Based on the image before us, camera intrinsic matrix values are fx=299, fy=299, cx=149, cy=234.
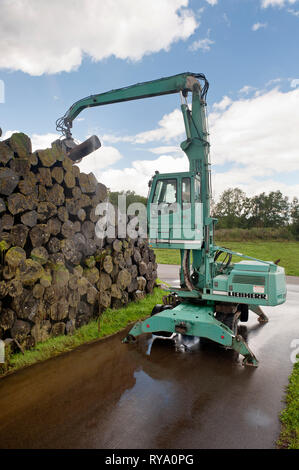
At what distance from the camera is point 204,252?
6.39 meters

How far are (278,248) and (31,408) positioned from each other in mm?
26812

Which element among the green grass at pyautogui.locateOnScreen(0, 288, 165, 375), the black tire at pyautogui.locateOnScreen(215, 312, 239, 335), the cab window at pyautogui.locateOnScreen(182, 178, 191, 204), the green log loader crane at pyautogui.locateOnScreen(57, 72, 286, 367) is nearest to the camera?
the green grass at pyautogui.locateOnScreen(0, 288, 165, 375)

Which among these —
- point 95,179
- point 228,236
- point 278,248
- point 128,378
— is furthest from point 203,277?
point 228,236

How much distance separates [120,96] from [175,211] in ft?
11.8

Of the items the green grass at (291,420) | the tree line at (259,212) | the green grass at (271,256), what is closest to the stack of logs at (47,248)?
the green grass at (291,420)

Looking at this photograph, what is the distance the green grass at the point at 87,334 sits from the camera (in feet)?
16.2

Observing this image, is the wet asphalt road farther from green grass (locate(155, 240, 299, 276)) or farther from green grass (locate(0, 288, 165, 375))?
green grass (locate(155, 240, 299, 276))

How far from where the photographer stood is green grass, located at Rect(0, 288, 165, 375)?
4.95 meters

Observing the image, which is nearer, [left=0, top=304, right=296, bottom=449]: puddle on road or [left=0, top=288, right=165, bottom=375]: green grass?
[left=0, top=304, right=296, bottom=449]: puddle on road

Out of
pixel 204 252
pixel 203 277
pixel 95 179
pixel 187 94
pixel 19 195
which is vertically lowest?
pixel 203 277

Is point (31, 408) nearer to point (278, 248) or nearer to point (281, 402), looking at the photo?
point (281, 402)

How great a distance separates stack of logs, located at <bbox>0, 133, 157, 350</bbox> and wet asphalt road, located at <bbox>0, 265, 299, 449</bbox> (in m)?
0.88

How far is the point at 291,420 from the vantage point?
11.8 feet

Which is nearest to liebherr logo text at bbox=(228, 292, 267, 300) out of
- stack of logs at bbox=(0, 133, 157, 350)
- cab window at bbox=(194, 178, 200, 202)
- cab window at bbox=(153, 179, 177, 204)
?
cab window at bbox=(194, 178, 200, 202)
